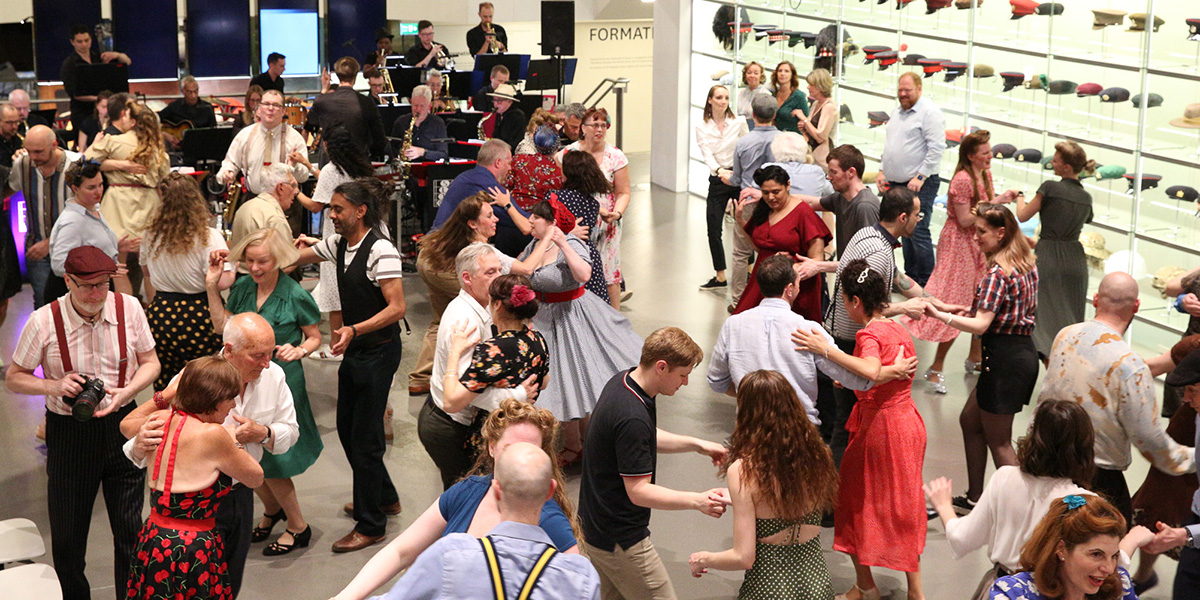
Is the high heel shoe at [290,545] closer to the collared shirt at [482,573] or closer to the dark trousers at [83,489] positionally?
the dark trousers at [83,489]

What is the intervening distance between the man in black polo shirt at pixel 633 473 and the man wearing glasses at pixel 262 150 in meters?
4.83

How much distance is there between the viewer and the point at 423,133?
10180 millimetres

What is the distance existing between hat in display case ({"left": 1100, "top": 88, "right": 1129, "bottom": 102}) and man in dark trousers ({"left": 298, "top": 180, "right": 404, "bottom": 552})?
18.0 feet

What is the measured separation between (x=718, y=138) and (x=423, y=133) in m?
2.72

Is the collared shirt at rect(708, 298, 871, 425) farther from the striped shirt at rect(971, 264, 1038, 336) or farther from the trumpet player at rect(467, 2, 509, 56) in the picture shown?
the trumpet player at rect(467, 2, 509, 56)

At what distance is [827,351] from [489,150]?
3.12 m

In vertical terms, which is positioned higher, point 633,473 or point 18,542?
point 633,473

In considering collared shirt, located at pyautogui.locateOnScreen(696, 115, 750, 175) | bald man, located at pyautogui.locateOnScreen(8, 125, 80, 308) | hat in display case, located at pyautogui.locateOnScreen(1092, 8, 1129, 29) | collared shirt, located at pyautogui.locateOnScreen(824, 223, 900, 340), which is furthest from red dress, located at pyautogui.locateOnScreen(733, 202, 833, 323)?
bald man, located at pyautogui.locateOnScreen(8, 125, 80, 308)

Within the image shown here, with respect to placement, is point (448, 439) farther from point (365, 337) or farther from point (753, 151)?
point (753, 151)

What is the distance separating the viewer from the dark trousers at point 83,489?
4.29 metres

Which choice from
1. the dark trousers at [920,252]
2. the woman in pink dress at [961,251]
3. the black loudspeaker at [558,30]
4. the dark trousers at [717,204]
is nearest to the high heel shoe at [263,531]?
the woman in pink dress at [961,251]

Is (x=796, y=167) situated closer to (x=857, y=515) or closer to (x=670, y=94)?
(x=857, y=515)

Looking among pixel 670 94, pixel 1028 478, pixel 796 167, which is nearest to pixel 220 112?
pixel 670 94

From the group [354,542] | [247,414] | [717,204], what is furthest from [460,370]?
[717,204]
